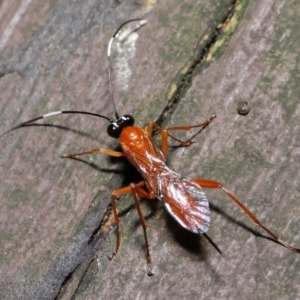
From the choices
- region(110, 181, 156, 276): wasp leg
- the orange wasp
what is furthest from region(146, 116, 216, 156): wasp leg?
region(110, 181, 156, 276): wasp leg

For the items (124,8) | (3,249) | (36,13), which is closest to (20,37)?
(36,13)

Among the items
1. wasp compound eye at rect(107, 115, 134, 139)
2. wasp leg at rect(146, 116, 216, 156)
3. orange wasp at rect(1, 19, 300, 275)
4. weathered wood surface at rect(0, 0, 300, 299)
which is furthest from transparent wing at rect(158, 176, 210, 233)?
wasp compound eye at rect(107, 115, 134, 139)

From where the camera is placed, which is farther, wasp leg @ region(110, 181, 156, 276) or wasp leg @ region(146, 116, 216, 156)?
wasp leg @ region(146, 116, 216, 156)

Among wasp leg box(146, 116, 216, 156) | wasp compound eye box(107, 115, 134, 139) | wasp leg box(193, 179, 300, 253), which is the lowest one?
wasp leg box(193, 179, 300, 253)

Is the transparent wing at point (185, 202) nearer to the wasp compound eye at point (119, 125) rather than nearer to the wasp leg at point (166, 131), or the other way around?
the wasp leg at point (166, 131)

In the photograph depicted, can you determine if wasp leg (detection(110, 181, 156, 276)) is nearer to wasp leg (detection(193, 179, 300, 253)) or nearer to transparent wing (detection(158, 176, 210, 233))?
transparent wing (detection(158, 176, 210, 233))

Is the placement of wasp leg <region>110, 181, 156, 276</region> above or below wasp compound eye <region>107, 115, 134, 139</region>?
below

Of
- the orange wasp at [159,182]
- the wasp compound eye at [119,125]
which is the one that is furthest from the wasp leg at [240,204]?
the wasp compound eye at [119,125]

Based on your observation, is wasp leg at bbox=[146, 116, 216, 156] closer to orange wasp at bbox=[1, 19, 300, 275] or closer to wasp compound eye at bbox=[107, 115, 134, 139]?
orange wasp at bbox=[1, 19, 300, 275]

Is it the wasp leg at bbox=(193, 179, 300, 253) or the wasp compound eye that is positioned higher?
the wasp compound eye
